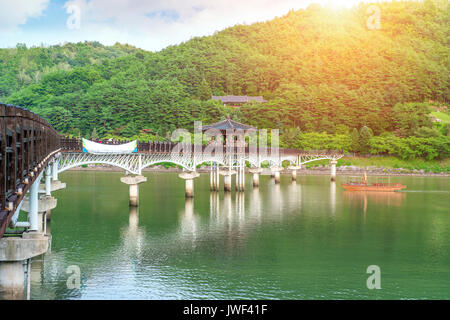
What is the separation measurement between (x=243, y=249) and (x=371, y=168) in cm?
9940

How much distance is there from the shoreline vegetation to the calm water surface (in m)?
60.6

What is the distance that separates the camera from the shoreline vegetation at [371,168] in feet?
405

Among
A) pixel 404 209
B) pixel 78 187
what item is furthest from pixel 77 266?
pixel 78 187

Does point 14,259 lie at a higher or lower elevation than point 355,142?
lower

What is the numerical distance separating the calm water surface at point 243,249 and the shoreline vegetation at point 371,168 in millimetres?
60638

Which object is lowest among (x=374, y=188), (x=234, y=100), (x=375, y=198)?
(x=375, y=198)

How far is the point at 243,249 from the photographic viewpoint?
34.9m

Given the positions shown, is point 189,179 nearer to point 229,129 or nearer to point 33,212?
point 229,129

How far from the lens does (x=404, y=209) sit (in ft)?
191

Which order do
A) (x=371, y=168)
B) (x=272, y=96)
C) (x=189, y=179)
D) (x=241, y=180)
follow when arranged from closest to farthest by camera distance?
1. (x=189, y=179)
2. (x=241, y=180)
3. (x=371, y=168)
4. (x=272, y=96)

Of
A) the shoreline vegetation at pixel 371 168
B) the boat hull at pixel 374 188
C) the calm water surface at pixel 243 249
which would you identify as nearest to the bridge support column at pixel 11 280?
A: the calm water surface at pixel 243 249

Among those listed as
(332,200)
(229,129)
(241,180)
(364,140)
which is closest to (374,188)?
(332,200)

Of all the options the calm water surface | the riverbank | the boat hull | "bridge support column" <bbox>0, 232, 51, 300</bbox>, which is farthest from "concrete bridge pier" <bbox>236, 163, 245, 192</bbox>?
"bridge support column" <bbox>0, 232, 51, 300</bbox>

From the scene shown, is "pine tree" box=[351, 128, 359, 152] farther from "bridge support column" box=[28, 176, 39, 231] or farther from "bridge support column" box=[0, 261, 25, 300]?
"bridge support column" box=[0, 261, 25, 300]
